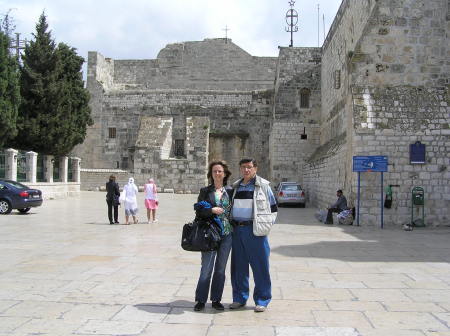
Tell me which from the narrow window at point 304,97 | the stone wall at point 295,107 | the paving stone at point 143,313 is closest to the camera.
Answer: the paving stone at point 143,313

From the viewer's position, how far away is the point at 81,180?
32.8m

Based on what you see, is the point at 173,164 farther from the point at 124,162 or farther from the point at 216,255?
the point at 216,255

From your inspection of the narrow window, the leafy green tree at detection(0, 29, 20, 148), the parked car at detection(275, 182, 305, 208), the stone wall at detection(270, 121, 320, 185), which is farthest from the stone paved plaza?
the narrow window

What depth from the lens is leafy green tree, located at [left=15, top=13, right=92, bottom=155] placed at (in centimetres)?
2556

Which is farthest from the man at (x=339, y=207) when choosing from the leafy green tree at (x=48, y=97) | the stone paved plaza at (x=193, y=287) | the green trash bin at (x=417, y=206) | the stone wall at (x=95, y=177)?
the stone wall at (x=95, y=177)

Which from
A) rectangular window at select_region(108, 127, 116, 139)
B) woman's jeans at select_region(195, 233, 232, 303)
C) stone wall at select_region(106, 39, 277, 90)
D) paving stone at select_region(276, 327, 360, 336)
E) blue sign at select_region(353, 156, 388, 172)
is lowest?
paving stone at select_region(276, 327, 360, 336)

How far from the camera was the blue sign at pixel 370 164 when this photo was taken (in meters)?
14.4

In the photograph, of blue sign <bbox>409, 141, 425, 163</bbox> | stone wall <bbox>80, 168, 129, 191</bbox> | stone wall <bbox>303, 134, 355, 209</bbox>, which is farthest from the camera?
stone wall <bbox>80, 168, 129, 191</bbox>

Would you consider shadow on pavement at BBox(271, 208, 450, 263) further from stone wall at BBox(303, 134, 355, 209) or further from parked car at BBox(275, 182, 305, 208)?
parked car at BBox(275, 182, 305, 208)

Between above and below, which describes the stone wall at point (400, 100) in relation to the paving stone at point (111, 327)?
above

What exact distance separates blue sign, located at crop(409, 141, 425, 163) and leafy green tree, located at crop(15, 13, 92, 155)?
57.8 ft

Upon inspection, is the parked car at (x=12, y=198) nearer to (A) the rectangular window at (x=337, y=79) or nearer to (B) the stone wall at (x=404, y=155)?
(B) the stone wall at (x=404, y=155)

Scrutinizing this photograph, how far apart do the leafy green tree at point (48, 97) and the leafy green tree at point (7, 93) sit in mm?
1630

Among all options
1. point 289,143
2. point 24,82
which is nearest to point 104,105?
point 24,82
